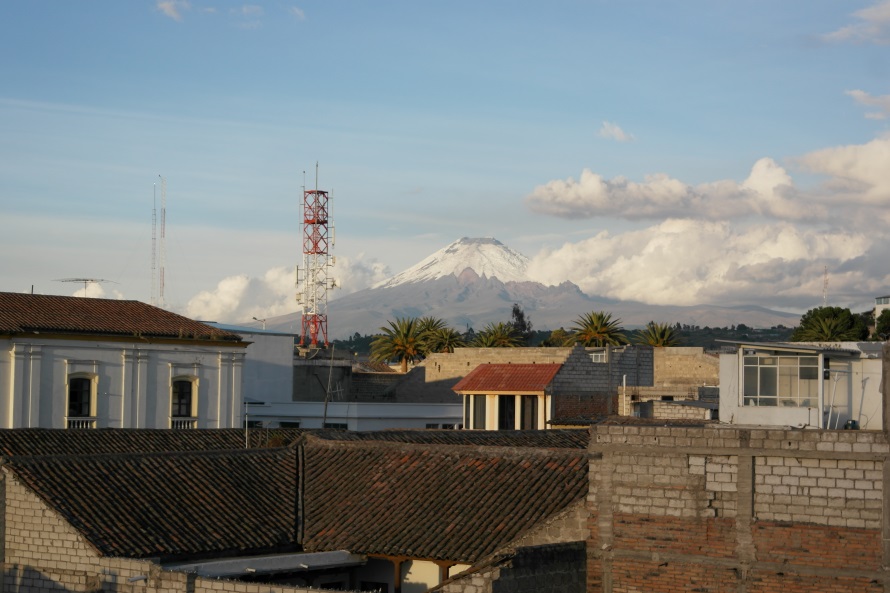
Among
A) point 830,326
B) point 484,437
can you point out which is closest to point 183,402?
point 484,437

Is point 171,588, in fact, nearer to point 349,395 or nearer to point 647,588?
point 647,588

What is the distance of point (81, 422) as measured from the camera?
4512 centimetres

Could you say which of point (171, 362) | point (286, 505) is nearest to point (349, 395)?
point (171, 362)

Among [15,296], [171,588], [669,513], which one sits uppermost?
[15,296]

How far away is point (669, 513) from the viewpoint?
21.6 m

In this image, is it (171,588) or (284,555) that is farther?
(284,555)

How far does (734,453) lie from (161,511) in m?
11.5

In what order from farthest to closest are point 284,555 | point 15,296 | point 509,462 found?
point 15,296, point 509,462, point 284,555

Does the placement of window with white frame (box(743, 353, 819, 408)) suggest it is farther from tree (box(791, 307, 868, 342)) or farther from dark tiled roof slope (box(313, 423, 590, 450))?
tree (box(791, 307, 868, 342))

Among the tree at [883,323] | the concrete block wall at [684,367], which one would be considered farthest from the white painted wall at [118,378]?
the tree at [883,323]

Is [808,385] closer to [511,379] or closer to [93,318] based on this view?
[93,318]

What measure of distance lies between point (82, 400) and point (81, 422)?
0.88 metres

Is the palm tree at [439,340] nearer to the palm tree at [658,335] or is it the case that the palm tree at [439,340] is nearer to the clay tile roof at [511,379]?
the palm tree at [658,335]

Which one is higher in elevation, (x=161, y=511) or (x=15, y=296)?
(x=15, y=296)
